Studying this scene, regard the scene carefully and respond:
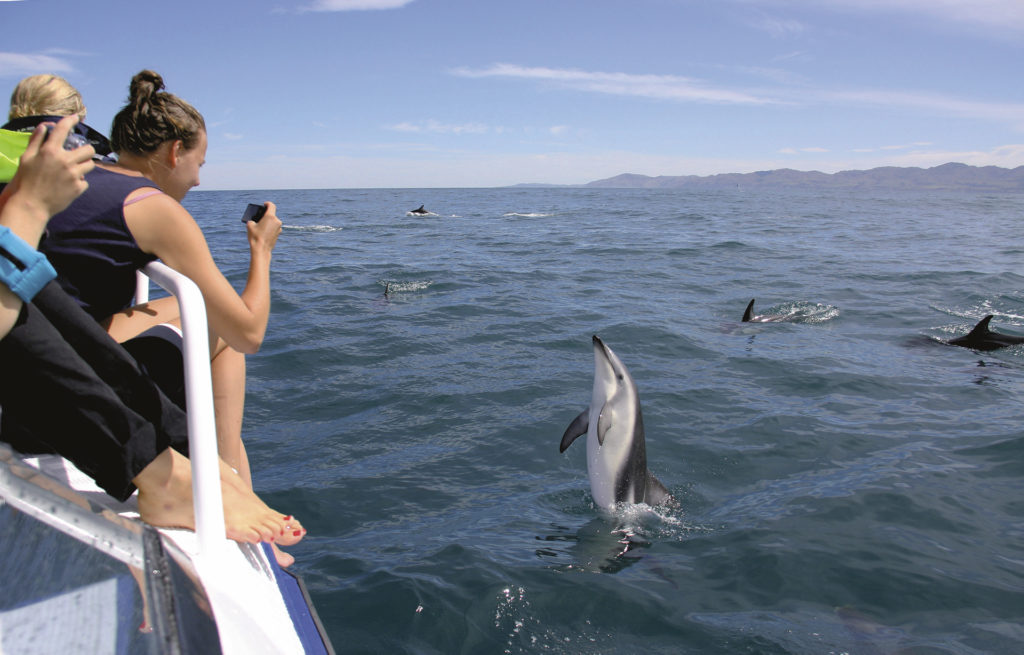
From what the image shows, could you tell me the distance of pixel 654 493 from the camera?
5355 mm

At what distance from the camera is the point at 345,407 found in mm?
7480

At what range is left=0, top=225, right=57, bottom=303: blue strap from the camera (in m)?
1.88

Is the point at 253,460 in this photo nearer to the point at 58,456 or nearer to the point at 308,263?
the point at 58,456

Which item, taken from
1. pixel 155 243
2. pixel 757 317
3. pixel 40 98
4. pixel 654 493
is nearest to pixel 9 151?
pixel 155 243

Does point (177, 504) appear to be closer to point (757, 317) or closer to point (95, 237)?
point (95, 237)

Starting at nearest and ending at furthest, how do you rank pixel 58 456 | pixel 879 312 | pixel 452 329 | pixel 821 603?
pixel 58 456 < pixel 821 603 < pixel 452 329 < pixel 879 312

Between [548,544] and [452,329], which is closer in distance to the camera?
[548,544]

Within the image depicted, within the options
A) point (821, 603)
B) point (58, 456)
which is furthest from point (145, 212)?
point (821, 603)

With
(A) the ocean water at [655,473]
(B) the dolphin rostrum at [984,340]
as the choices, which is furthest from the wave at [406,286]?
(B) the dolphin rostrum at [984,340]

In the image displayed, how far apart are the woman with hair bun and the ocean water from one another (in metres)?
1.65

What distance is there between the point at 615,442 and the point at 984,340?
27.0 feet

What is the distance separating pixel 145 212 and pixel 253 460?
3856 millimetres

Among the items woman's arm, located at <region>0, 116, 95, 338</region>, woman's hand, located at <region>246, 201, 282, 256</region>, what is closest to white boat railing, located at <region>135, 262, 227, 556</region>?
woman's arm, located at <region>0, 116, 95, 338</region>

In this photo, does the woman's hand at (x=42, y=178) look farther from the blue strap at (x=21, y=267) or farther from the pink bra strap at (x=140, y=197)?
the pink bra strap at (x=140, y=197)
